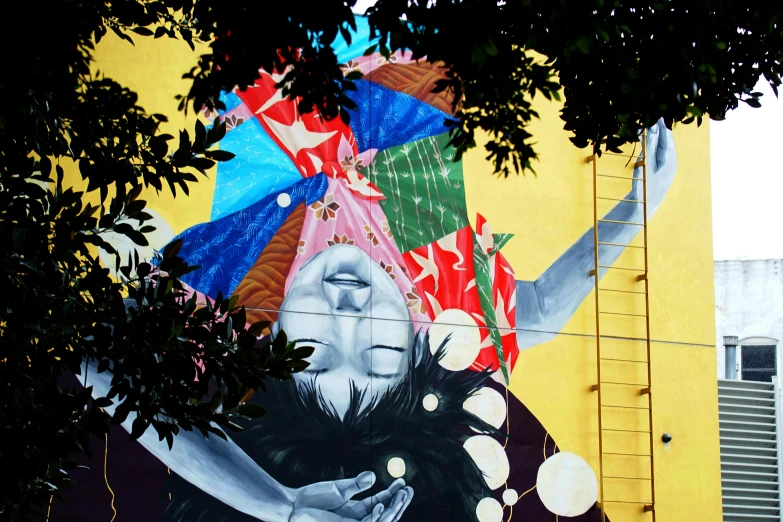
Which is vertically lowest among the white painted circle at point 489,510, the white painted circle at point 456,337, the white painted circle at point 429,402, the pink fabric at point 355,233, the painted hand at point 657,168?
the white painted circle at point 489,510

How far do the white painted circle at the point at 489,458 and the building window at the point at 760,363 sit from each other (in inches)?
401

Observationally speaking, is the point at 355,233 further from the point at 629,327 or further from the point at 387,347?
the point at 629,327

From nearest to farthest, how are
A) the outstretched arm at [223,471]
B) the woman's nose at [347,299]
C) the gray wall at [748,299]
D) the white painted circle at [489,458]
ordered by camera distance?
the outstretched arm at [223,471]
the woman's nose at [347,299]
the white painted circle at [489,458]
the gray wall at [748,299]

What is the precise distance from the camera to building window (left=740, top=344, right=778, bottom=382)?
57.4ft

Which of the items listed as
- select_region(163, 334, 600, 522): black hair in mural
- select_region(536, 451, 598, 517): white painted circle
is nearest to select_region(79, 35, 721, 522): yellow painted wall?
select_region(536, 451, 598, 517): white painted circle

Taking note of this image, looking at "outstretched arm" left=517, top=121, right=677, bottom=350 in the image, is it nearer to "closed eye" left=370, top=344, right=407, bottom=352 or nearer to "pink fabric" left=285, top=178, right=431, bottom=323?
"pink fabric" left=285, top=178, right=431, bottom=323

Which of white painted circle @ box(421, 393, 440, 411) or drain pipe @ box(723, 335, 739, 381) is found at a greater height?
drain pipe @ box(723, 335, 739, 381)

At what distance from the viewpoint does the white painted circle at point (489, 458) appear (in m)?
8.56

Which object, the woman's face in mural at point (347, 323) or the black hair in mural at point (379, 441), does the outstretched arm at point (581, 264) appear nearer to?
the black hair in mural at point (379, 441)

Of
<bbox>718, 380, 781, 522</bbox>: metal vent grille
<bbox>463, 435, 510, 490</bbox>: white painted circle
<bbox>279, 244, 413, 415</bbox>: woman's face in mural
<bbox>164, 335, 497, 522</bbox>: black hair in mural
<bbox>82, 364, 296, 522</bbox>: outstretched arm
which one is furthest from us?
<bbox>718, 380, 781, 522</bbox>: metal vent grille

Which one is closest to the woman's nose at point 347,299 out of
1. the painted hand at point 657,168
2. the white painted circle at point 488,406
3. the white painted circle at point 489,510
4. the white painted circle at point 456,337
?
the white painted circle at point 456,337

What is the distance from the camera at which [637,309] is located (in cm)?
942

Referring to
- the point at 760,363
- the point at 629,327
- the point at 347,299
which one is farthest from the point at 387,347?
the point at 760,363

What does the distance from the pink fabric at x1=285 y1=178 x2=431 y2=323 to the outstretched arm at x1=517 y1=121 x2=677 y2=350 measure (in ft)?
3.24
